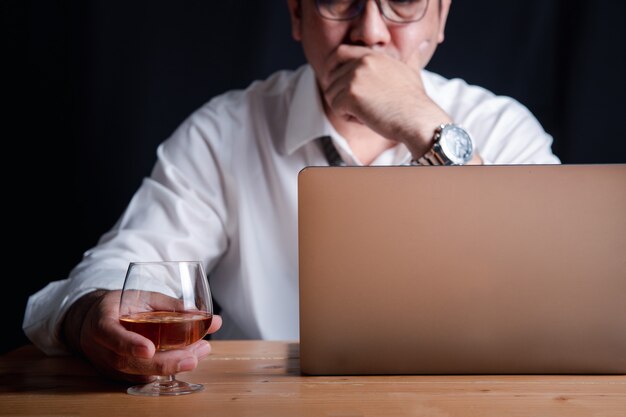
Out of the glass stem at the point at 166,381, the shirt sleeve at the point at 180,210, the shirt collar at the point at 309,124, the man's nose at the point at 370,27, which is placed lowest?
the glass stem at the point at 166,381

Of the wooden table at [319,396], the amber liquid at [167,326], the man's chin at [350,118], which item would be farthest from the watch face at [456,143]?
the amber liquid at [167,326]

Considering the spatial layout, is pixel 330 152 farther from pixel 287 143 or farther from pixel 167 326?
pixel 167 326

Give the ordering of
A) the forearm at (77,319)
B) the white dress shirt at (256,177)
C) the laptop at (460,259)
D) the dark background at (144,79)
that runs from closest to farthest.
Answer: the laptop at (460,259)
the forearm at (77,319)
the white dress shirt at (256,177)
the dark background at (144,79)

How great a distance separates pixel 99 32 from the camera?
2279 mm

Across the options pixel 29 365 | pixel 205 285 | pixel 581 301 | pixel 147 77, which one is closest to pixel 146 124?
pixel 147 77

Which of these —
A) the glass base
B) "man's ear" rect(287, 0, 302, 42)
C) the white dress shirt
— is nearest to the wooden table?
the glass base

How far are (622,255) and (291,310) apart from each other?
106cm

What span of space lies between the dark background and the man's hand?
2.36 ft

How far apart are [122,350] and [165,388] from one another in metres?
0.07

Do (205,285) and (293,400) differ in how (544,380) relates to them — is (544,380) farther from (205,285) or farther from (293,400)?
(205,285)

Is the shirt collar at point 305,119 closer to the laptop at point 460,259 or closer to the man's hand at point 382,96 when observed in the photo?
the man's hand at point 382,96

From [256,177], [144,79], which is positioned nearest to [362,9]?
[256,177]

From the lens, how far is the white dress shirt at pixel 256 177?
5.85 feet

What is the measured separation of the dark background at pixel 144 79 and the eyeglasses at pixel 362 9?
0.66 m
